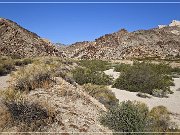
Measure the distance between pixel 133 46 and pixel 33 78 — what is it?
90.1m

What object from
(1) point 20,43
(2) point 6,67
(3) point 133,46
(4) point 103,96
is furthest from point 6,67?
(3) point 133,46

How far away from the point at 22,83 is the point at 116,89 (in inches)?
457

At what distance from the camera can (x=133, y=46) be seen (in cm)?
10406

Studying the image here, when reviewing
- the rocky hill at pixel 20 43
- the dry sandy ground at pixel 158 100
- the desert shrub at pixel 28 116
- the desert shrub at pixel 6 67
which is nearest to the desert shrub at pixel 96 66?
the rocky hill at pixel 20 43

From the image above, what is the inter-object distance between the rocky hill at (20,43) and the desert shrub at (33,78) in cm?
2850

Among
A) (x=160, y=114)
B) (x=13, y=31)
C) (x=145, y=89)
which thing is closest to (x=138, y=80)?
(x=145, y=89)

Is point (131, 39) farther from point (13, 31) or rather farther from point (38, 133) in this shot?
point (38, 133)

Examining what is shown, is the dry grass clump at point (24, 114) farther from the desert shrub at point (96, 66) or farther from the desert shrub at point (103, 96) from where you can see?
the desert shrub at point (96, 66)

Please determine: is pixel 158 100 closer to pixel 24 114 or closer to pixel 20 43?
pixel 24 114

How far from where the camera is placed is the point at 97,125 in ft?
42.5

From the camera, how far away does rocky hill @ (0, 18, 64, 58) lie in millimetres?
45625

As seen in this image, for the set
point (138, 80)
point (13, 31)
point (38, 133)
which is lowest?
point (38, 133)

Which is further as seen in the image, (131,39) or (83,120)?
(131,39)

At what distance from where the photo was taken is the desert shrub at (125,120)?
40.4ft
